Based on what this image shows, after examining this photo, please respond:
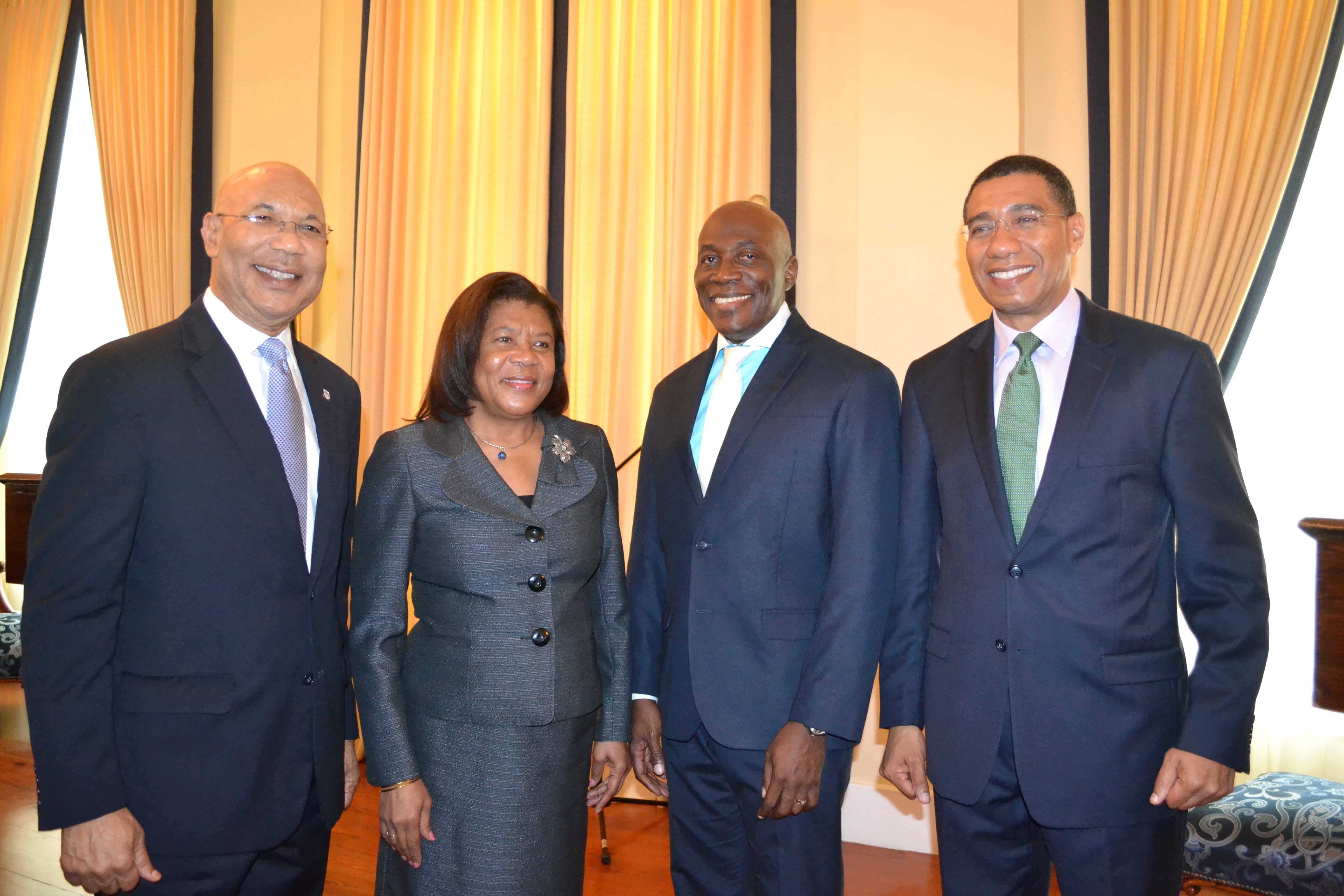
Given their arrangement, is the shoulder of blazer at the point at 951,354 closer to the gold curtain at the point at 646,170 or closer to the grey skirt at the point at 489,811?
the grey skirt at the point at 489,811

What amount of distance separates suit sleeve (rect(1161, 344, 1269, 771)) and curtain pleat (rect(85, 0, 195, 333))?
214 inches

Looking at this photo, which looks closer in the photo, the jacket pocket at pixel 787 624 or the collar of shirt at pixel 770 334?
the jacket pocket at pixel 787 624

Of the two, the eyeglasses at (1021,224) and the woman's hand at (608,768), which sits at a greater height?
the eyeglasses at (1021,224)

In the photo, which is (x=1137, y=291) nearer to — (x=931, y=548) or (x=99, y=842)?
(x=931, y=548)

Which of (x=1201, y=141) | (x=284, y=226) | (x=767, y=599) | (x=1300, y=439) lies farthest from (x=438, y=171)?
(x=1300, y=439)

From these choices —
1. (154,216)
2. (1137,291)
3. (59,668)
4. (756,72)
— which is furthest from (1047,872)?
(154,216)

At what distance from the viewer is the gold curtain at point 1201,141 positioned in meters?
3.58

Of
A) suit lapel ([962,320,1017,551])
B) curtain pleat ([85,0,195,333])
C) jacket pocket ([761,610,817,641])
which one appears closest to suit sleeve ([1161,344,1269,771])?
suit lapel ([962,320,1017,551])

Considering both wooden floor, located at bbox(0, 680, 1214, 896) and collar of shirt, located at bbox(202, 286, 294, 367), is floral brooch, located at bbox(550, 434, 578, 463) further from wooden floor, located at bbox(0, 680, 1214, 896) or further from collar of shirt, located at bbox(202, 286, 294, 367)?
wooden floor, located at bbox(0, 680, 1214, 896)

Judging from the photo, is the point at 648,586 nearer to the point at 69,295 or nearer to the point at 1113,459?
the point at 1113,459

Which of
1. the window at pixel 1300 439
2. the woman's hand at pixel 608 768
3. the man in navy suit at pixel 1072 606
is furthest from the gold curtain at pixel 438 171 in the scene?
the window at pixel 1300 439

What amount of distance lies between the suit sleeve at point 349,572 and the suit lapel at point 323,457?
0.06 m

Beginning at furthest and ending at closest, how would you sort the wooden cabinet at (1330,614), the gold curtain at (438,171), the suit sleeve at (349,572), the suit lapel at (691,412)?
the gold curtain at (438,171) → the wooden cabinet at (1330,614) → the suit lapel at (691,412) → the suit sleeve at (349,572)

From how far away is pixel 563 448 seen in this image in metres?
2.13
